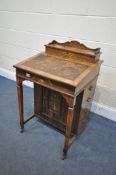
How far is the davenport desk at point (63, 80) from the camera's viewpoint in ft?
3.91

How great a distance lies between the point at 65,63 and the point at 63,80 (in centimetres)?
33

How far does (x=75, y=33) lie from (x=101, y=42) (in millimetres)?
320

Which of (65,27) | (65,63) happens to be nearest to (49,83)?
(65,63)

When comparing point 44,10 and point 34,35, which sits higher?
point 44,10

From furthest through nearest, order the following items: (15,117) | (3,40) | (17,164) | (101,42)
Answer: (3,40) < (15,117) < (101,42) < (17,164)

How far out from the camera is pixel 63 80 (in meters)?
1.15

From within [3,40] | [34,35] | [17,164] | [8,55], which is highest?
[34,35]

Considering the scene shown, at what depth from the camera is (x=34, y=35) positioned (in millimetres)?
2166

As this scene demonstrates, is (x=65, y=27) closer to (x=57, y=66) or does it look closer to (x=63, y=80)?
(x=57, y=66)

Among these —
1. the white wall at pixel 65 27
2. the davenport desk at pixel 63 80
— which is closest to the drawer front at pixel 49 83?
the davenport desk at pixel 63 80

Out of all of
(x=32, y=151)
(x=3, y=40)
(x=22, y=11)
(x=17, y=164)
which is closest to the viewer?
(x=17, y=164)

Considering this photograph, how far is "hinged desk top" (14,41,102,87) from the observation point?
1.22 meters

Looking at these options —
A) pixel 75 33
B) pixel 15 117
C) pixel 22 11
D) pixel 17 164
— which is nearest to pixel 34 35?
pixel 22 11

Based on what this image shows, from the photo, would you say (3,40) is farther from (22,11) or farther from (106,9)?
(106,9)
